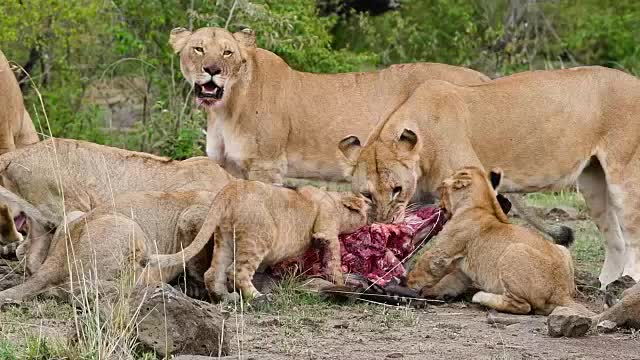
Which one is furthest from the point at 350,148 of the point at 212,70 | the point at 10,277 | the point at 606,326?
the point at 10,277

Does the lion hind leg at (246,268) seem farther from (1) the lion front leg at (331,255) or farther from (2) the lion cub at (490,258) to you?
(2) the lion cub at (490,258)

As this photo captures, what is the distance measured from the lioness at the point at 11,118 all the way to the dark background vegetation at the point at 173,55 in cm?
184

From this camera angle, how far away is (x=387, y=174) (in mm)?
→ 8727

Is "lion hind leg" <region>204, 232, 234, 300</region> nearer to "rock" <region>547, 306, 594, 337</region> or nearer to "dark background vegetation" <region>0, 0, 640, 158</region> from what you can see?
"rock" <region>547, 306, 594, 337</region>

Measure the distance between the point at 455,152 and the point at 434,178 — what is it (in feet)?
0.79

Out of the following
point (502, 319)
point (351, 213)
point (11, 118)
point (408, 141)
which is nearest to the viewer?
point (502, 319)

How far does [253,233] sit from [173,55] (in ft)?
24.4

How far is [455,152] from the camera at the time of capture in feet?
30.3

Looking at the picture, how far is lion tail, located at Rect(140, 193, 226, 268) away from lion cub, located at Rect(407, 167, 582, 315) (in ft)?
4.37

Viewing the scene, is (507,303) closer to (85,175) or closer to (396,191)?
(396,191)

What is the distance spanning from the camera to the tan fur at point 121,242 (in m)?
7.81

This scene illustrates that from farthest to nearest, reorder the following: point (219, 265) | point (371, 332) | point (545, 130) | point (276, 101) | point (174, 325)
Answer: point (276, 101)
point (545, 130)
point (219, 265)
point (371, 332)
point (174, 325)

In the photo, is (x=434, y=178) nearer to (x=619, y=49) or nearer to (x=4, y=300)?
(x=4, y=300)

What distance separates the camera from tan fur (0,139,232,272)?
8.66m
